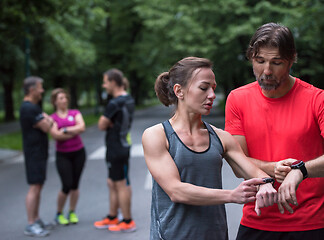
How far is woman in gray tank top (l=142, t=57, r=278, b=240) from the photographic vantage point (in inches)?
87.7

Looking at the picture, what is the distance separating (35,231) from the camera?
19.4 feet

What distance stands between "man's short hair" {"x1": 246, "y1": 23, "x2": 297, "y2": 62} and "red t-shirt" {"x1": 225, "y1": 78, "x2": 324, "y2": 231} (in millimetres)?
233

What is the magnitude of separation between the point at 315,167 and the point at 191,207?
2.13ft

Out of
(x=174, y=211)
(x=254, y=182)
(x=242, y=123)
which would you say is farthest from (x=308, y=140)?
(x=174, y=211)

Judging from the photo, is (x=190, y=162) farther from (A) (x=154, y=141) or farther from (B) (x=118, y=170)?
(B) (x=118, y=170)

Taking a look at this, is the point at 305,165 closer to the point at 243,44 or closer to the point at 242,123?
the point at 242,123

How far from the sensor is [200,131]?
240 cm

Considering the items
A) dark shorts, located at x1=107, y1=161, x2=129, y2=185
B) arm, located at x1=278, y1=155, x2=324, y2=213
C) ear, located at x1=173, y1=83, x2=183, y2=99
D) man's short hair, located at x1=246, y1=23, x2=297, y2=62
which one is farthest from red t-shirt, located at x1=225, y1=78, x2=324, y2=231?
dark shorts, located at x1=107, y1=161, x2=129, y2=185

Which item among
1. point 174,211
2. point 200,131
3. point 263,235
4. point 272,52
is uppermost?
point 272,52

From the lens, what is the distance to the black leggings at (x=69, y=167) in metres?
6.34

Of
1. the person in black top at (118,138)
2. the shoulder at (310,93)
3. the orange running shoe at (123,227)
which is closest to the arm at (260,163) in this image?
the shoulder at (310,93)

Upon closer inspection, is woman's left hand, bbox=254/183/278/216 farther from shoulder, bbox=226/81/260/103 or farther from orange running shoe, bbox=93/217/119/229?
orange running shoe, bbox=93/217/119/229

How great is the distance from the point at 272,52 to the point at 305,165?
0.58 metres

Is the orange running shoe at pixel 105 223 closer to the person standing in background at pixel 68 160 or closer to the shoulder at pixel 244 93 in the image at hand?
the person standing in background at pixel 68 160
